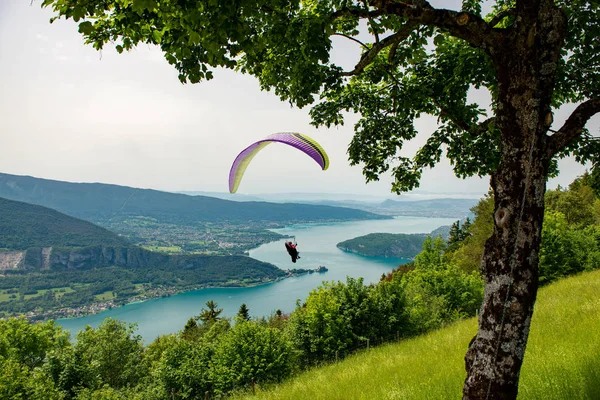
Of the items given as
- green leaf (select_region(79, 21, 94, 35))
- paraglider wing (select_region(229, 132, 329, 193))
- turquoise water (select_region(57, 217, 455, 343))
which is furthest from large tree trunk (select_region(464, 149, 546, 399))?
turquoise water (select_region(57, 217, 455, 343))

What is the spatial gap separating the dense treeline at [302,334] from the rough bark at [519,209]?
19821 mm

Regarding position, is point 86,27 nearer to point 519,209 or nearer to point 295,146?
point 519,209

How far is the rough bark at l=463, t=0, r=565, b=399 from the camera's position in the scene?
349cm

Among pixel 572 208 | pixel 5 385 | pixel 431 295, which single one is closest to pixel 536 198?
pixel 5 385

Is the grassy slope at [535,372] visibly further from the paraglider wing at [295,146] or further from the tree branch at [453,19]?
the paraglider wing at [295,146]

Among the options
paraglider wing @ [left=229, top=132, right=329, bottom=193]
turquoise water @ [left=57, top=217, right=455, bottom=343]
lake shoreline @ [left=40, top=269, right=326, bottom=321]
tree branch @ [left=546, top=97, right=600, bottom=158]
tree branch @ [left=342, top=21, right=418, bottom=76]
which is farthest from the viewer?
lake shoreline @ [left=40, top=269, right=326, bottom=321]

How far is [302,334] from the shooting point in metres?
26.9

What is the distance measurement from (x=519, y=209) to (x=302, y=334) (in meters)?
25.5

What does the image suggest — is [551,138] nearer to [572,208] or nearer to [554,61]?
[554,61]

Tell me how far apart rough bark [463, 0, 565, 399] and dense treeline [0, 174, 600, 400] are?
1982cm

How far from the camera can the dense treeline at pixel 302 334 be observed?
2492 centimetres

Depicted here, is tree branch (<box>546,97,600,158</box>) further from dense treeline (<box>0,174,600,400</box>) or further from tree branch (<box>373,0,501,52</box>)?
dense treeline (<box>0,174,600,400</box>)

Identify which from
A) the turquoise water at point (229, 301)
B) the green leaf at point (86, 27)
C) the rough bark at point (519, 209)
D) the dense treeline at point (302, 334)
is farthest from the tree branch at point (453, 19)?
the turquoise water at point (229, 301)

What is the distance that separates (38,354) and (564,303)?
4792 centimetres
